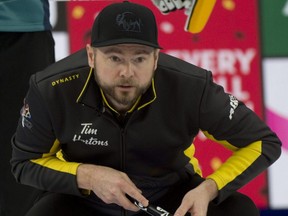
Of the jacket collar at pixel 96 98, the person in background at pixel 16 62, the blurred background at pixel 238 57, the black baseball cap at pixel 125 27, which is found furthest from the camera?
the blurred background at pixel 238 57

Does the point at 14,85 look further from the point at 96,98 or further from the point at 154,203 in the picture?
the point at 154,203

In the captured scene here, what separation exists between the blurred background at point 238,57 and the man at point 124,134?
0.70 m

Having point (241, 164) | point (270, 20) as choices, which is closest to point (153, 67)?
point (241, 164)

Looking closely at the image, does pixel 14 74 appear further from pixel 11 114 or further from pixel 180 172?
pixel 180 172

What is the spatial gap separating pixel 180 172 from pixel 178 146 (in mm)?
84

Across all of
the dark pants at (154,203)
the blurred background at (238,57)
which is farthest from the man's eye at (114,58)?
the blurred background at (238,57)

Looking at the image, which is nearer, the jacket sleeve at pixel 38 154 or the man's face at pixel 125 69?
the man's face at pixel 125 69

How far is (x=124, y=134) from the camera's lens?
158 cm

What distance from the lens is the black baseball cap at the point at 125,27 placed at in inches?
57.3

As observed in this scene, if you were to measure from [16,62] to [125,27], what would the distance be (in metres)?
0.45

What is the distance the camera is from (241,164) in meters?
1.59

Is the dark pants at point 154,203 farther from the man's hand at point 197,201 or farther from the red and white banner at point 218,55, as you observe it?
the red and white banner at point 218,55

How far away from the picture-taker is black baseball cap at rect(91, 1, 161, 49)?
4.77 feet

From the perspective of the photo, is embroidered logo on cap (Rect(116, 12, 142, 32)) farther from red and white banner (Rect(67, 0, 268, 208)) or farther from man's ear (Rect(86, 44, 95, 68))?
red and white banner (Rect(67, 0, 268, 208))
